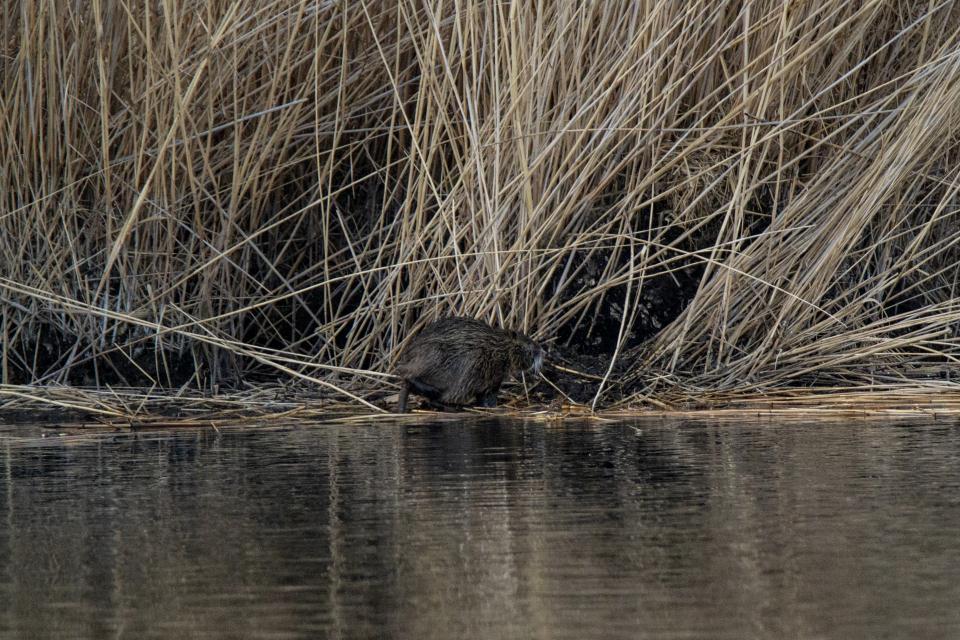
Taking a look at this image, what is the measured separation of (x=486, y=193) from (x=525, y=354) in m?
0.65

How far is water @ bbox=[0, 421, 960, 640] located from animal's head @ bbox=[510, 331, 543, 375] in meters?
0.84

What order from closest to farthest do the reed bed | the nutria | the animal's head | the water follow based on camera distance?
the water, the nutria, the animal's head, the reed bed

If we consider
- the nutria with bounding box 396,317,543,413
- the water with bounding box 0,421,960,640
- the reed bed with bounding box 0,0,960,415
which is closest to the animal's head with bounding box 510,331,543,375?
the nutria with bounding box 396,317,543,413

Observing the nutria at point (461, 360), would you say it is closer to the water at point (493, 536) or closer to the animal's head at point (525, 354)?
the animal's head at point (525, 354)

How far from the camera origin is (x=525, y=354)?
5.52 metres

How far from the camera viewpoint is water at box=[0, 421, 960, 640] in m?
2.44

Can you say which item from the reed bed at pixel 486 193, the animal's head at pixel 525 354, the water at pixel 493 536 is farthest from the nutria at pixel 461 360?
the water at pixel 493 536

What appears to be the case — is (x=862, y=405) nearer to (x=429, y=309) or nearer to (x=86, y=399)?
(x=429, y=309)

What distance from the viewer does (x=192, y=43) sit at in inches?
245

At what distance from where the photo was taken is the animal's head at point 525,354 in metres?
5.50

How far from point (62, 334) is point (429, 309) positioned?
1491mm

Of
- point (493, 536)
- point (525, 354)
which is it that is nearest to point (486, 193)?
point (525, 354)

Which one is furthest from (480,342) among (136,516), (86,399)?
(136,516)

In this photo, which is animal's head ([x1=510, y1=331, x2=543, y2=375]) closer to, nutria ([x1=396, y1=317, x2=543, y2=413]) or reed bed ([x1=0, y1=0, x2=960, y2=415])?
nutria ([x1=396, y1=317, x2=543, y2=413])
